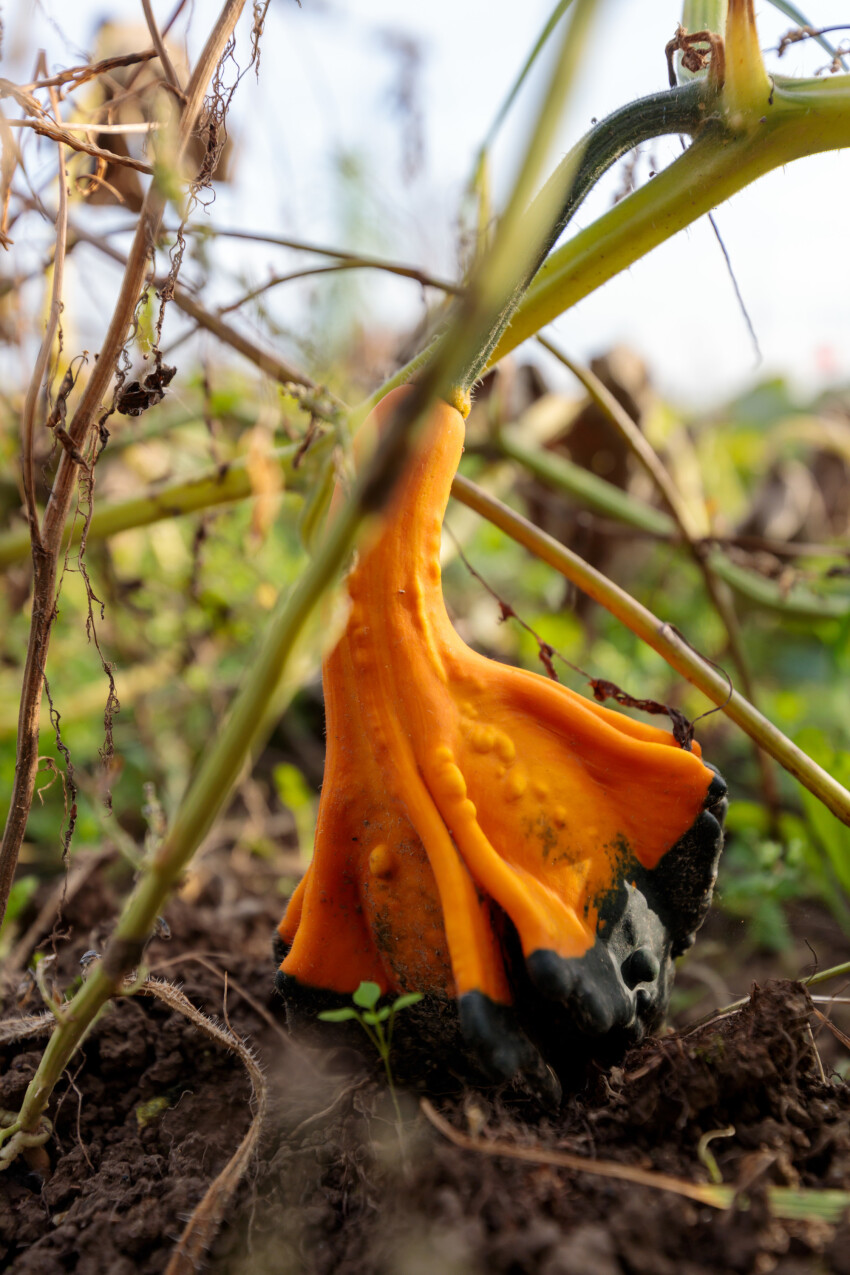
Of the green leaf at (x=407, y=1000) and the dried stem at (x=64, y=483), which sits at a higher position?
the dried stem at (x=64, y=483)

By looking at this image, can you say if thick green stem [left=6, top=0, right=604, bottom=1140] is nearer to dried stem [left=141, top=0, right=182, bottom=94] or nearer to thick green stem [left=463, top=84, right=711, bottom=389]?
thick green stem [left=463, top=84, right=711, bottom=389]

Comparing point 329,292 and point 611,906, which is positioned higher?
point 329,292

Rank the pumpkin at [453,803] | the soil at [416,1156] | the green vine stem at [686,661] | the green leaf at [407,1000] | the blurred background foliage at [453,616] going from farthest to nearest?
the blurred background foliage at [453,616]
the green vine stem at [686,661]
the pumpkin at [453,803]
the green leaf at [407,1000]
the soil at [416,1156]


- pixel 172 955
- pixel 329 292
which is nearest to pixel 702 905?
pixel 172 955

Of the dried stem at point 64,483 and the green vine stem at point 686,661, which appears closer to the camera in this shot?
the dried stem at point 64,483

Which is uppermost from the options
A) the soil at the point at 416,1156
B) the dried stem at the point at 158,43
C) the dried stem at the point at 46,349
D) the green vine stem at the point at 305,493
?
the dried stem at the point at 158,43

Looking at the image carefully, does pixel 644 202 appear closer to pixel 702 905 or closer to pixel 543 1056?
pixel 702 905

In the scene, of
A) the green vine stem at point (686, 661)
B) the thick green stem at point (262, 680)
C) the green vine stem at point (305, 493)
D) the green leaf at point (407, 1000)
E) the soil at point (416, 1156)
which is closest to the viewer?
the thick green stem at point (262, 680)

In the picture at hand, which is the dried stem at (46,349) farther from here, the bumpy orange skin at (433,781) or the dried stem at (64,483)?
the bumpy orange skin at (433,781)

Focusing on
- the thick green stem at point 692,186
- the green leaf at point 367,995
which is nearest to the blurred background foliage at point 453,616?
the thick green stem at point 692,186
